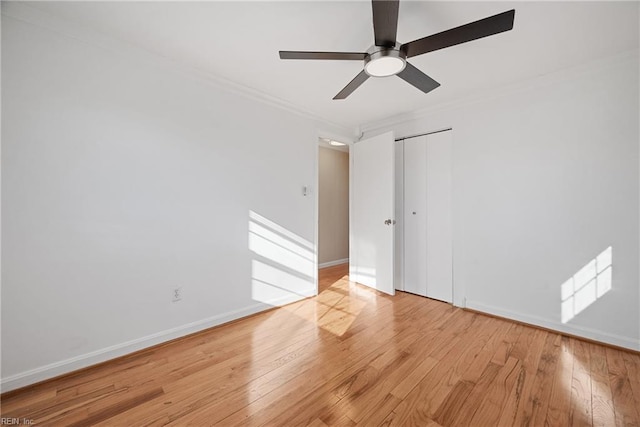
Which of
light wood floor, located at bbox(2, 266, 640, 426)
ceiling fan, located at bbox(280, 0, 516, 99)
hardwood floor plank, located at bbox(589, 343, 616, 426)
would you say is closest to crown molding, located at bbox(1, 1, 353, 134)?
ceiling fan, located at bbox(280, 0, 516, 99)

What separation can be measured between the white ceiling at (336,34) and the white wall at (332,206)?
254 cm

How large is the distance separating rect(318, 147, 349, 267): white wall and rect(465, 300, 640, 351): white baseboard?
2.76 m

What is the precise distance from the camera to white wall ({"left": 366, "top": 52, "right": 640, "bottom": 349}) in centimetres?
220

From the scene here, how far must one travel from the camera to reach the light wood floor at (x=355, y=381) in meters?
1.48

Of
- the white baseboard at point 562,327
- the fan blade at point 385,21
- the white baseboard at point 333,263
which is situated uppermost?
the fan blade at point 385,21

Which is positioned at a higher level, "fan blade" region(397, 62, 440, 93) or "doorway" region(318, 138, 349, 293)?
"fan blade" region(397, 62, 440, 93)

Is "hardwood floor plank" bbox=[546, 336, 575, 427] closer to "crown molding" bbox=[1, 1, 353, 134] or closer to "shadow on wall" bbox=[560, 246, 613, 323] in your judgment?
"shadow on wall" bbox=[560, 246, 613, 323]

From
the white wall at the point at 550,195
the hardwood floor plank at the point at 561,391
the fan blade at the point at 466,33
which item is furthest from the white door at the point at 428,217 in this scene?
the fan blade at the point at 466,33

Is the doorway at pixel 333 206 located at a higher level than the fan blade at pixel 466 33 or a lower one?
lower

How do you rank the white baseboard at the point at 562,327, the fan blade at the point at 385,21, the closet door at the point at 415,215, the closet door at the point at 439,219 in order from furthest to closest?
the closet door at the point at 415,215, the closet door at the point at 439,219, the white baseboard at the point at 562,327, the fan blade at the point at 385,21

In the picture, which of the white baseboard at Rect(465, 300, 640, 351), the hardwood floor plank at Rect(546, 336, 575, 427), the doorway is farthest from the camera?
the doorway

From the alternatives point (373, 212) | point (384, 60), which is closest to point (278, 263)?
point (373, 212)

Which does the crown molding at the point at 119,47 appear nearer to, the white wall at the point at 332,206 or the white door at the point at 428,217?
the white door at the point at 428,217

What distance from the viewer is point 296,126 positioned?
10.9 feet
